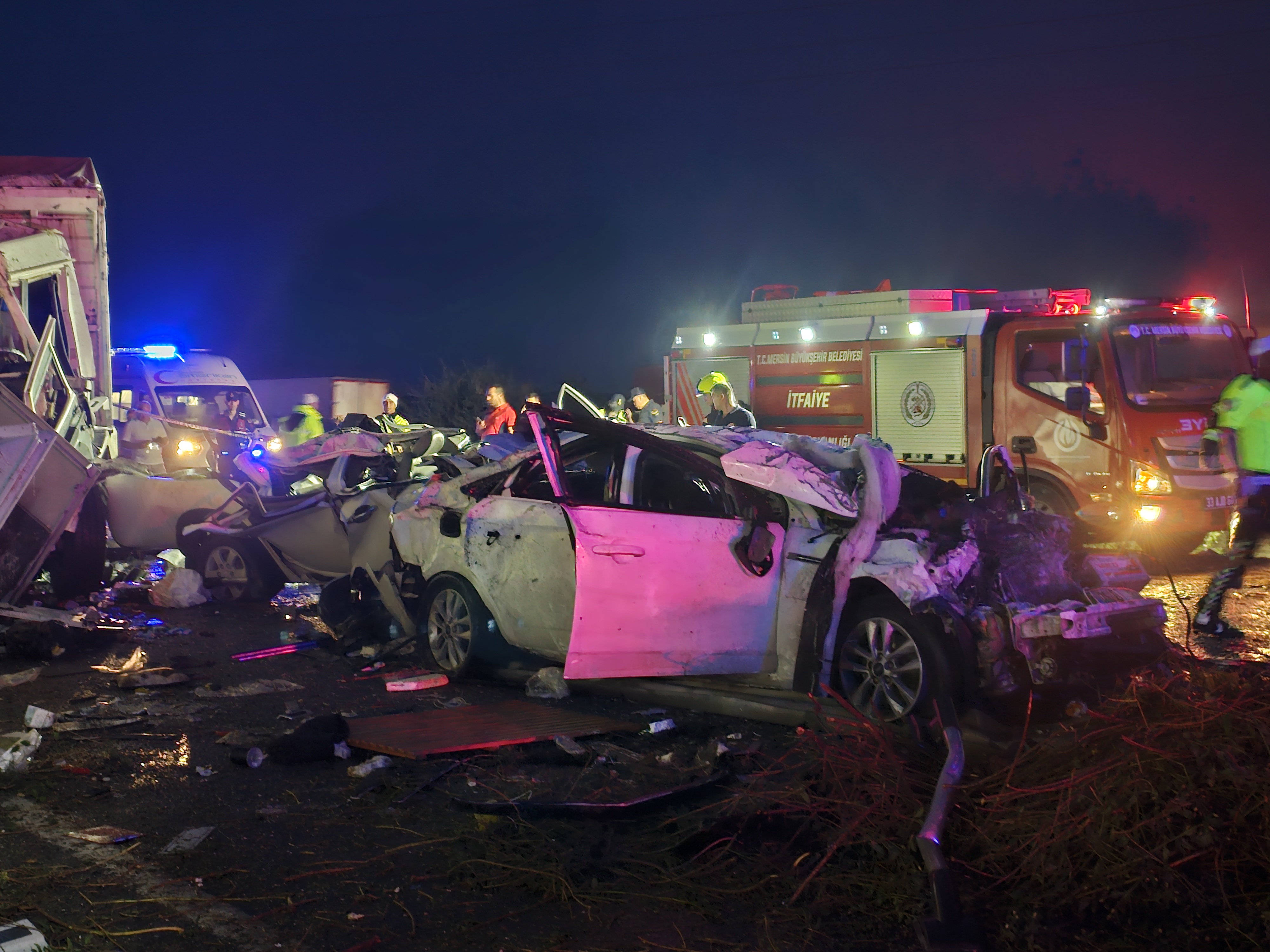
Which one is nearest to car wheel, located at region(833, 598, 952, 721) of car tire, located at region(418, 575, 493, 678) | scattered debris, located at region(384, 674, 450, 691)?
car tire, located at region(418, 575, 493, 678)

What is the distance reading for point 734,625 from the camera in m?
5.53

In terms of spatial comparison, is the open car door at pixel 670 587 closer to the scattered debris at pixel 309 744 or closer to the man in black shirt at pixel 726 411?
the scattered debris at pixel 309 744

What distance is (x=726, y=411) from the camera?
9.72 m

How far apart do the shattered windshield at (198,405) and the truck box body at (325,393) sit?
664 inches

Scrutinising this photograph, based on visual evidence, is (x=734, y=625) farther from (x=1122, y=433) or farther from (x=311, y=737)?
(x=1122, y=433)

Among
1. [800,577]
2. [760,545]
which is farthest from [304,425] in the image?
[800,577]

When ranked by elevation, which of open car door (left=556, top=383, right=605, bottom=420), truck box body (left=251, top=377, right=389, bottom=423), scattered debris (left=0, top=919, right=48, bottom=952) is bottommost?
scattered debris (left=0, top=919, right=48, bottom=952)

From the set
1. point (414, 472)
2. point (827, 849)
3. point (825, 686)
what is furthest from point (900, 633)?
point (414, 472)

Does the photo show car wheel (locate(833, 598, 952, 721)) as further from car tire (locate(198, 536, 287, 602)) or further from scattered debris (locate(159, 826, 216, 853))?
car tire (locate(198, 536, 287, 602))

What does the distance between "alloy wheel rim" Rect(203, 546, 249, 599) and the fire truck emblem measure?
7159 millimetres

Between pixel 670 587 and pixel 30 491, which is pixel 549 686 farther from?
pixel 30 491

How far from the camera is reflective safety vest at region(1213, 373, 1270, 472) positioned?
23.8 feet

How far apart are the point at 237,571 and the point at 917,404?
730 centimetres

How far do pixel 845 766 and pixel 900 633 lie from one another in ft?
3.36
